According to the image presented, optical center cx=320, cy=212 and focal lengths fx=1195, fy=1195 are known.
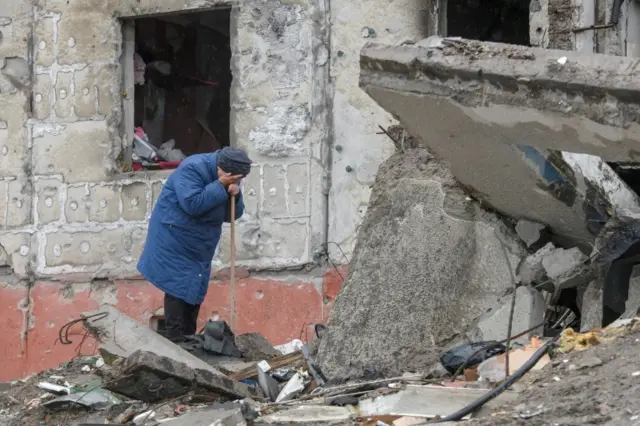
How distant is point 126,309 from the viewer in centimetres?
938

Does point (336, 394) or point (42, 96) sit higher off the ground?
point (42, 96)

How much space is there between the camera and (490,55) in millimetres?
4539

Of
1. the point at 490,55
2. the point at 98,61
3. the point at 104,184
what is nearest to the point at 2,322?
the point at 104,184

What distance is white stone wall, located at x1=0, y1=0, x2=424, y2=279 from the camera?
8867 mm

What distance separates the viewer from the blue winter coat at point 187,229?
728cm

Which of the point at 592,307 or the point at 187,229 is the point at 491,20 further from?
the point at 592,307

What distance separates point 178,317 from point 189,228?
55 cm

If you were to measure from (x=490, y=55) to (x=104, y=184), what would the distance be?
553 cm

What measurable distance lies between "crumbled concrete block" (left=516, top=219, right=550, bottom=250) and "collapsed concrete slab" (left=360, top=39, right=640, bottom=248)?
0.05 meters

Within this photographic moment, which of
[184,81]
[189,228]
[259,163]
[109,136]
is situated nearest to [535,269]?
[189,228]

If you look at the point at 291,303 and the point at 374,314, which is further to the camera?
the point at 291,303

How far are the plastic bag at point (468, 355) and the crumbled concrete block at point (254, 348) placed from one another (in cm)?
197

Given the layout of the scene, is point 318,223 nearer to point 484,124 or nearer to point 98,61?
point 98,61

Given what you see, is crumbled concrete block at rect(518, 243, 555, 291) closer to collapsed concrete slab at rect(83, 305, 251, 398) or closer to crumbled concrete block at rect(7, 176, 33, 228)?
collapsed concrete slab at rect(83, 305, 251, 398)
